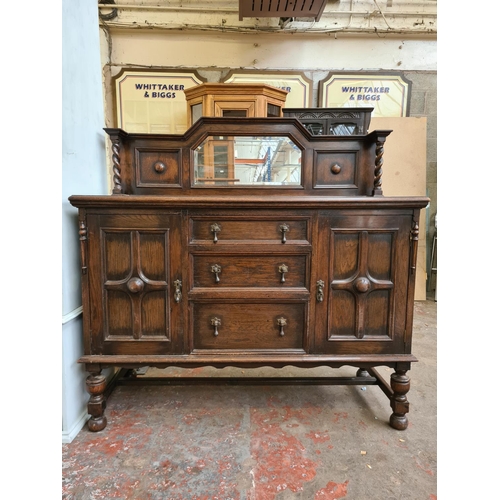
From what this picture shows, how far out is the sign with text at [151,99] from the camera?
3449 millimetres

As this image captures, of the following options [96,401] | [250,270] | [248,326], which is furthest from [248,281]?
[96,401]

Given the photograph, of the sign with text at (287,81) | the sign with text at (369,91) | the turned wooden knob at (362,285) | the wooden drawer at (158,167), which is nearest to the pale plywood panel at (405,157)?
the sign with text at (369,91)

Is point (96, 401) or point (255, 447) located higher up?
point (96, 401)

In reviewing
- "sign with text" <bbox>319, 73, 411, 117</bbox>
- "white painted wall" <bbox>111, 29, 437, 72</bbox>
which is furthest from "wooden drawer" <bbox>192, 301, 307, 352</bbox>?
"white painted wall" <bbox>111, 29, 437, 72</bbox>

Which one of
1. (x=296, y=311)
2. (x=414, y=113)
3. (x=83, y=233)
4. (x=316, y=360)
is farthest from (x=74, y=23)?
(x=414, y=113)

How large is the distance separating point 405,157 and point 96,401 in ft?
13.0

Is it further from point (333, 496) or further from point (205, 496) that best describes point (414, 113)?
point (205, 496)

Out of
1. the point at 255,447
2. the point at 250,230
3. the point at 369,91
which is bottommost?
the point at 255,447

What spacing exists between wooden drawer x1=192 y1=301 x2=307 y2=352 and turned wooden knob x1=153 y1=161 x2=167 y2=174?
0.74m

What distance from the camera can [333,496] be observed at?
3.64 ft

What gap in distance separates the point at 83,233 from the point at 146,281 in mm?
367

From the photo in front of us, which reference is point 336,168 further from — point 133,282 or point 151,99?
point 151,99

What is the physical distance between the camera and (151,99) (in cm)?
347

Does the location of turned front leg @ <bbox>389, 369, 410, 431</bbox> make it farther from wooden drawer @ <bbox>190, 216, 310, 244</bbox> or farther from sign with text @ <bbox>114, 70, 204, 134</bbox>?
sign with text @ <bbox>114, 70, 204, 134</bbox>
